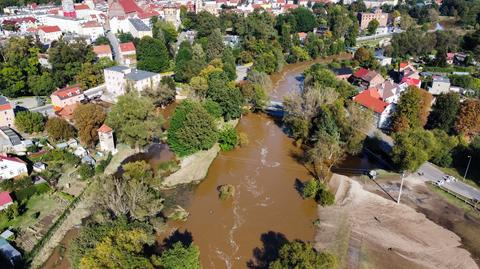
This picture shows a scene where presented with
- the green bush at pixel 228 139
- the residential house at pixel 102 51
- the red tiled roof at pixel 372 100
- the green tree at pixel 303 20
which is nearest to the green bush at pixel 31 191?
the green bush at pixel 228 139

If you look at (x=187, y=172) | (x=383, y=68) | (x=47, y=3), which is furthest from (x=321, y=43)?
(x=47, y=3)

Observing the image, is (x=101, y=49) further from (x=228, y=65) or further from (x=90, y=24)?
(x=228, y=65)

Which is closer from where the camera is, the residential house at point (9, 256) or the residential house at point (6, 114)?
the residential house at point (9, 256)

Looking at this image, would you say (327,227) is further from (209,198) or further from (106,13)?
(106,13)

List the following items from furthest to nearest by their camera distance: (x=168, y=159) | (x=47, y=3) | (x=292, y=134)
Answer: (x=47, y=3)
(x=292, y=134)
(x=168, y=159)

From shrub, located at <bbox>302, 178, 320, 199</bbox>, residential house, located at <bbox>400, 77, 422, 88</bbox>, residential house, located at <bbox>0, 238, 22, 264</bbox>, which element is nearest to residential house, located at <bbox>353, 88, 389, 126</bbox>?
residential house, located at <bbox>400, 77, 422, 88</bbox>

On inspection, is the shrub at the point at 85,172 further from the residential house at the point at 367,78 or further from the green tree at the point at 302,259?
the residential house at the point at 367,78
